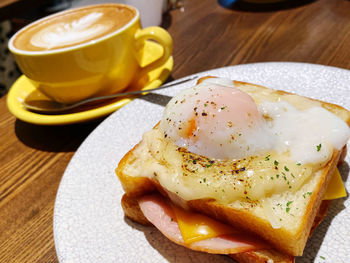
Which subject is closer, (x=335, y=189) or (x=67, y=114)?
(x=335, y=189)

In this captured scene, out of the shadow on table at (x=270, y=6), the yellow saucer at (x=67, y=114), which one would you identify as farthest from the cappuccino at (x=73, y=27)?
the shadow on table at (x=270, y=6)

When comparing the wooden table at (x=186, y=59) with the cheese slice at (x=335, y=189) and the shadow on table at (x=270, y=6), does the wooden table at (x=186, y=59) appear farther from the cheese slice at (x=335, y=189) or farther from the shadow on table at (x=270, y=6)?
the cheese slice at (x=335, y=189)

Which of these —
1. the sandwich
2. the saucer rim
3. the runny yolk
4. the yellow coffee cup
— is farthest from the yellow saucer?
the runny yolk

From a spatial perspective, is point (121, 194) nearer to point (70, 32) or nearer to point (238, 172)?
point (238, 172)

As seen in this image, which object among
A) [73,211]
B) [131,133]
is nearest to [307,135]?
[131,133]

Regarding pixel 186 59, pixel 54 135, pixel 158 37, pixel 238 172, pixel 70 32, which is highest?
pixel 70 32

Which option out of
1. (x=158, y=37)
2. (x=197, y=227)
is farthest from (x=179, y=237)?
(x=158, y=37)
